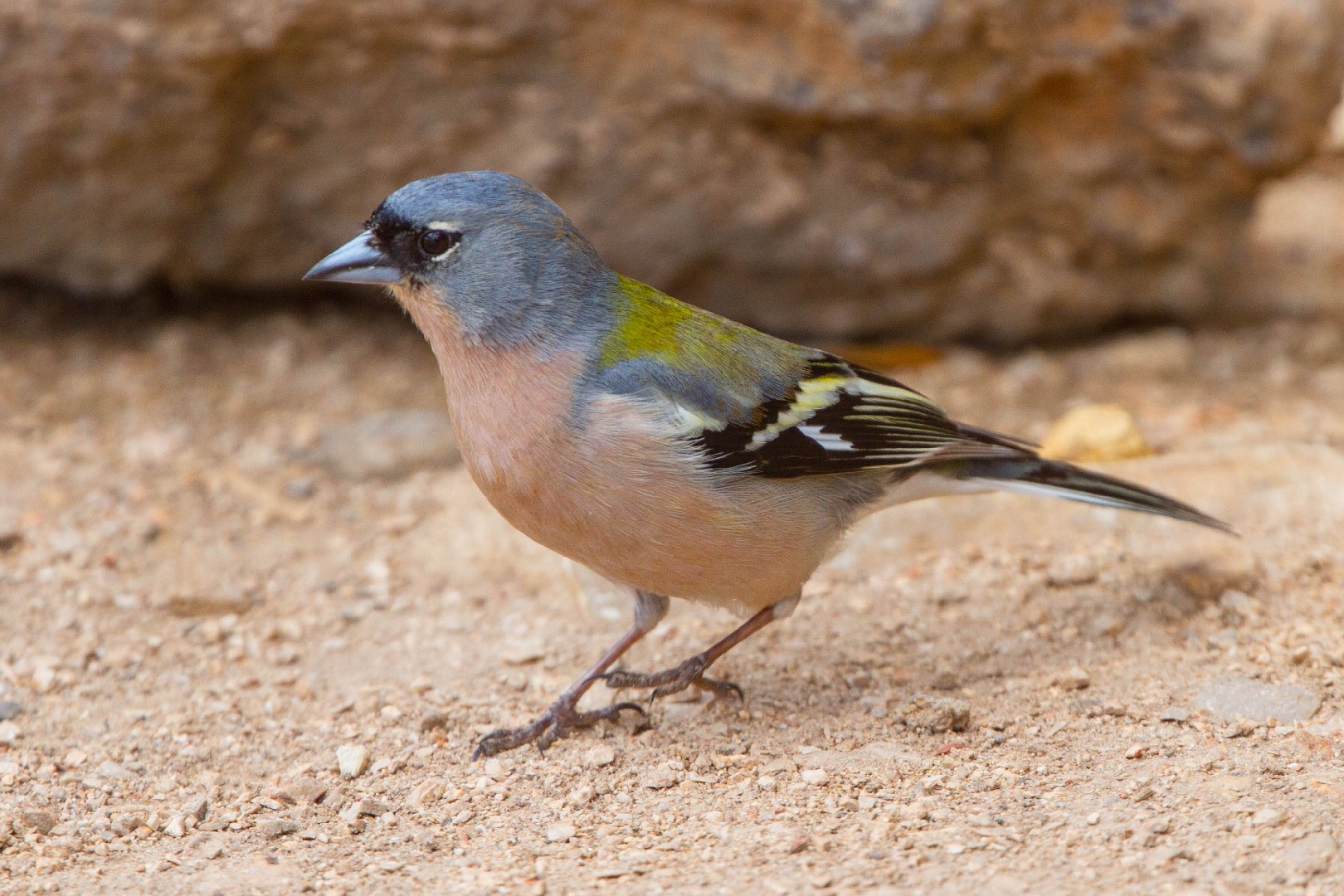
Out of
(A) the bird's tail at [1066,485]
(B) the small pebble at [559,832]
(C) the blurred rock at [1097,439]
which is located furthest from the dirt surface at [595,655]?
(A) the bird's tail at [1066,485]

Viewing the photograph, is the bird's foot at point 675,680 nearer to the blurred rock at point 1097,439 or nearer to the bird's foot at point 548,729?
the bird's foot at point 548,729

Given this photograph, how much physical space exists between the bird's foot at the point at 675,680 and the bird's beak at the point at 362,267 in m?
1.47

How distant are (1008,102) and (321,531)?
3704mm

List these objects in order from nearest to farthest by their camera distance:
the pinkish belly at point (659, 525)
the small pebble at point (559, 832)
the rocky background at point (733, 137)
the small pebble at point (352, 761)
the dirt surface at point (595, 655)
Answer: the dirt surface at point (595, 655)
the small pebble at point (559, 832)
the pinkish belly at point (659, 525)
the small pebble at point (352, 761)
the rocky background at point (733, 137)

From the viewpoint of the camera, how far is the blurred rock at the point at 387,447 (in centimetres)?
632

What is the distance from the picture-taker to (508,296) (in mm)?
4219

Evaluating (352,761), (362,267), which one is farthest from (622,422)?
(352,761)

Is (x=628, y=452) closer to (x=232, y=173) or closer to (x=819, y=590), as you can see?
(x=819, y=590)

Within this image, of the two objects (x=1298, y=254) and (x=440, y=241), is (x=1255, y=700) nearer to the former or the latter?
(x=440, y=241)

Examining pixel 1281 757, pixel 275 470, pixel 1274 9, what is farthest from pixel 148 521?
pixel 1274 9

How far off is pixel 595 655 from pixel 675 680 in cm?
50

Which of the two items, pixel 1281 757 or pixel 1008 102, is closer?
pixel 1281 757

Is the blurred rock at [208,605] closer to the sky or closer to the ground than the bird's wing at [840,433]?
closer to the ground

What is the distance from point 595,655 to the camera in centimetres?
496
